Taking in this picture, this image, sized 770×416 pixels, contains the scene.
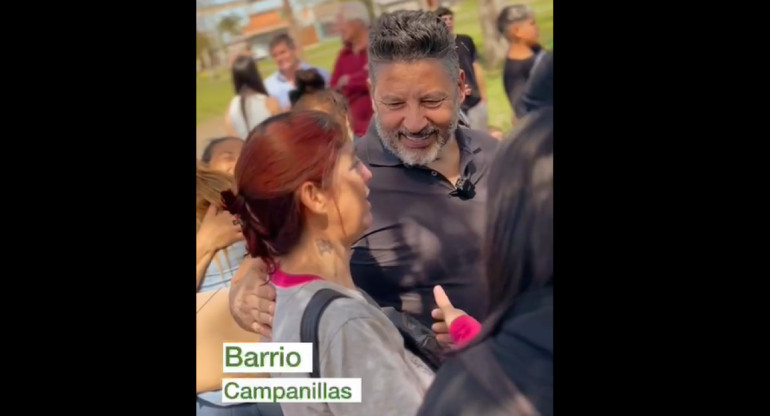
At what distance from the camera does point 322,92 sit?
5.33 metres

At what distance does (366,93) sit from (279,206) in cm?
64

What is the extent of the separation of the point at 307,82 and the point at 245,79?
0.28 metres

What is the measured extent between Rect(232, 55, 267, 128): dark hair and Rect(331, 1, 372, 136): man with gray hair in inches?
13.4

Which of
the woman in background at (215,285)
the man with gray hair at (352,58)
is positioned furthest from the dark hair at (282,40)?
the woman in background at (215,285)

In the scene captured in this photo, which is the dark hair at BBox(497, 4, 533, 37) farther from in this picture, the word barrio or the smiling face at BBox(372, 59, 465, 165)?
the word barrio

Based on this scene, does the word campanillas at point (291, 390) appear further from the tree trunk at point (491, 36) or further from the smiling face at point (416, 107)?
the tree trunk at point (491, 36)

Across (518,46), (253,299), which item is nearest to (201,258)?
(253,299)

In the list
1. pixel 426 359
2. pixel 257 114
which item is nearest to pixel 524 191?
pixel 426 359

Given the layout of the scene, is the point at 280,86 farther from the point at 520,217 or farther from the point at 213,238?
the point at 520,217

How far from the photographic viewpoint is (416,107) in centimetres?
528

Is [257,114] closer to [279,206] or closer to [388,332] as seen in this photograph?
[279,206]

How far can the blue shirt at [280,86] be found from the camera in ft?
17.5

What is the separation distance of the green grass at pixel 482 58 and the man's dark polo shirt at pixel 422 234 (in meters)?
0.16

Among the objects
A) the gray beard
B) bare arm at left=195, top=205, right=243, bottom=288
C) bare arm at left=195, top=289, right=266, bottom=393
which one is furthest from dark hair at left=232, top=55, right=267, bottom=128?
bare arm at left=195, top=289, right=266, bottom=393
